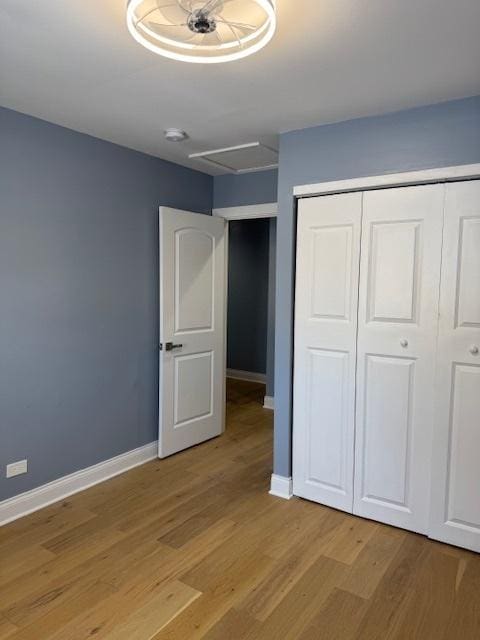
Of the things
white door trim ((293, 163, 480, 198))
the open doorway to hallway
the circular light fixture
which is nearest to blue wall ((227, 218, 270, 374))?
the open doorway to hallway

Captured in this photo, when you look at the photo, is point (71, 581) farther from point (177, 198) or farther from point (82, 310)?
point (177, 198)

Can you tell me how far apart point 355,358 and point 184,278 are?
Result: 1601mm

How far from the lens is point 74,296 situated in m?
2.95

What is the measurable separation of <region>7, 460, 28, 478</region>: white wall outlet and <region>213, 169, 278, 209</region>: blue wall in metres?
2.58

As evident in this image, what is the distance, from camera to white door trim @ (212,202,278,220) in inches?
147

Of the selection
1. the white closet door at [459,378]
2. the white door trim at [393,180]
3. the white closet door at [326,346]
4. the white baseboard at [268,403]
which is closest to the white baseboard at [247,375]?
the white baseboard at [268,403]

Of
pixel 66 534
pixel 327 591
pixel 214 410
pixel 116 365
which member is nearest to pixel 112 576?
pixel 66 534

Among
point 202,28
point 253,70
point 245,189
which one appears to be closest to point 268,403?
point 245,189

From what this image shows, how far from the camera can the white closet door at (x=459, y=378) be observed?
2299 mm

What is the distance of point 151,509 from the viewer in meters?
2.82

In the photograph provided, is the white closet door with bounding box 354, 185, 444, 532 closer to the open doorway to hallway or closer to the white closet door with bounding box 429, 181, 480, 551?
the white closet door with bounding box 429, 181, 480, 551

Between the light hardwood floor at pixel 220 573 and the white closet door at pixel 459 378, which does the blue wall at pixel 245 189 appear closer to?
the white closet door at pixel 459 378

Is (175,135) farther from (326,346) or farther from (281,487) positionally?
(281,487)

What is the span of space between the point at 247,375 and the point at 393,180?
4.43 m
